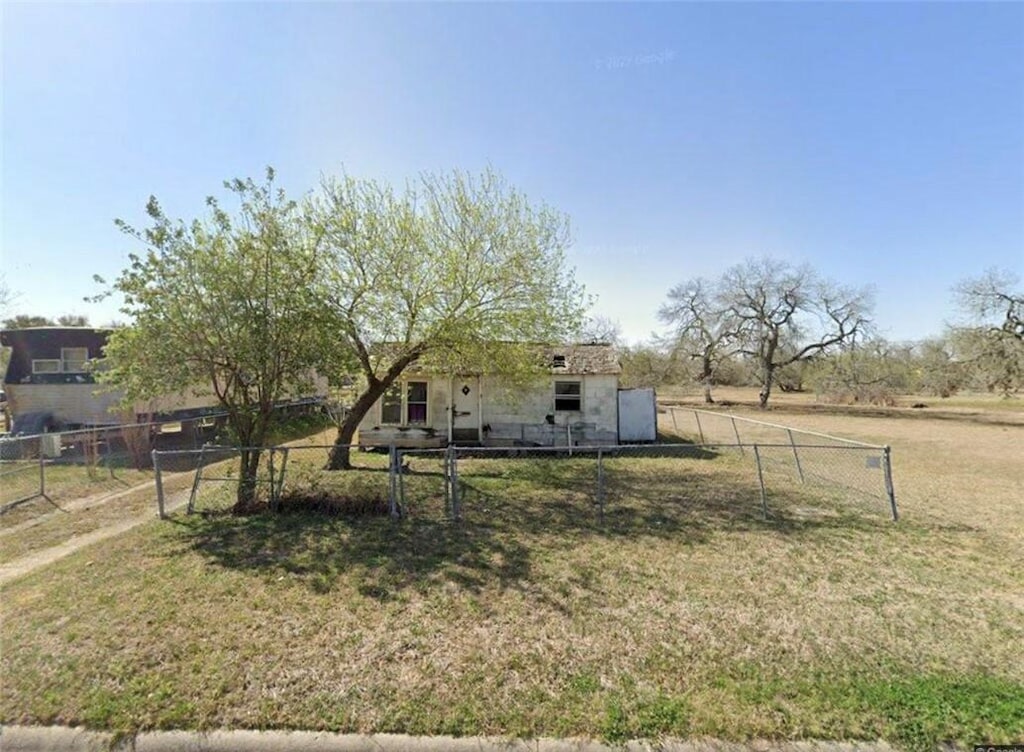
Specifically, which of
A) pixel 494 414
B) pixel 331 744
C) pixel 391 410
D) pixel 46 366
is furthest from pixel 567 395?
pixel 46 366

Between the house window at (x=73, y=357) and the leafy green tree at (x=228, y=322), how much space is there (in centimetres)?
1350

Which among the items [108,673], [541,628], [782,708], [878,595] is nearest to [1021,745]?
[782,708]

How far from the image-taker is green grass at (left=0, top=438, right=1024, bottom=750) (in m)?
2.95

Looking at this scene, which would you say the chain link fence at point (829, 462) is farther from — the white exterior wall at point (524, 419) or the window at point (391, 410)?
the window at point (391, 410)

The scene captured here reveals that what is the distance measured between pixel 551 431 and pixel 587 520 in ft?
26.4

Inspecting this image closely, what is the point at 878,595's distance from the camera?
15.4 ft

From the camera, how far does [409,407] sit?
15414 millimetres

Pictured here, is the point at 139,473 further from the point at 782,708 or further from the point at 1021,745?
the point at 1021,745

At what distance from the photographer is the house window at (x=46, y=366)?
1636 cm

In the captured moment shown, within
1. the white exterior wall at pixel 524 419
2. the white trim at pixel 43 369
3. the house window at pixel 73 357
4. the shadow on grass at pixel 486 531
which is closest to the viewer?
the shadow on grass at pixel 486 531

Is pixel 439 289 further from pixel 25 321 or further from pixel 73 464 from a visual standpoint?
pixel 25 321

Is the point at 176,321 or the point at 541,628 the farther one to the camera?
the point at 176,321

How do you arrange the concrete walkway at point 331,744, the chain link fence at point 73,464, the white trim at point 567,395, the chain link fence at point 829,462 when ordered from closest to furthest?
the concrete walkway at point 331,744 → the chain link fence at point 829,462 → the chain link fence at point 73,464 → the white trim at point 567,395

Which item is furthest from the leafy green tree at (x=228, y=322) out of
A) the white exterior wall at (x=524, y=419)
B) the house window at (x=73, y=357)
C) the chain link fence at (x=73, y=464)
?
the house window at (x=73, y=357)
